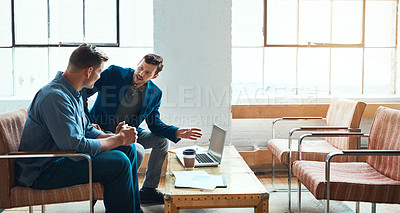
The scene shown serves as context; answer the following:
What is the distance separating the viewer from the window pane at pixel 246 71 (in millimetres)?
4711

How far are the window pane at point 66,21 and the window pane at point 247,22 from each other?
168 cm

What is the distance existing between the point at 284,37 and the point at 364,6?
0.98 metres

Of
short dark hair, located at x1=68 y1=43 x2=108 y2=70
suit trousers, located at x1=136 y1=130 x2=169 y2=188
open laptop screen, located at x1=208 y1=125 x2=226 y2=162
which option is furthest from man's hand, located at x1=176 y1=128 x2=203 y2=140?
short dark hair, located at x1=68 y1=43 x2=108 y2=70

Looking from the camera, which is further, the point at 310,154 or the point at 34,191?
the point at 310,154

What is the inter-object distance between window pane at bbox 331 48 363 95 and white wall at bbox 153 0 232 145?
1336 millimetres

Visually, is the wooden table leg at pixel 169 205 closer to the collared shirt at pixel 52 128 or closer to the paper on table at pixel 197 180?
the paper on table at pixel 197 180

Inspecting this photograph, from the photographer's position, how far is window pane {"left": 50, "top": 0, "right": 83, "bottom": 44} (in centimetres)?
449

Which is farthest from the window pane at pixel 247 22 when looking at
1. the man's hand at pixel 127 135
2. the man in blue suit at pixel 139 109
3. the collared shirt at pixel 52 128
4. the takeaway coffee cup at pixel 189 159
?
the collared shirt at pixel 52 128

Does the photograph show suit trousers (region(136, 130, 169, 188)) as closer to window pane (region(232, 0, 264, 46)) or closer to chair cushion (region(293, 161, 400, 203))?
chair cushion (region(293, 161, 400, 203))

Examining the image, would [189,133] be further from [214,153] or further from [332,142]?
[332,142]

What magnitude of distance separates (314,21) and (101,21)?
236 cm

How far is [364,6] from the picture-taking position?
4762mm

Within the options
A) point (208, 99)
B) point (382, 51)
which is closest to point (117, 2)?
point (208, 99)

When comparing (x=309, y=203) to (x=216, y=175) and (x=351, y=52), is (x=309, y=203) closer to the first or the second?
(x=216, y=175)
